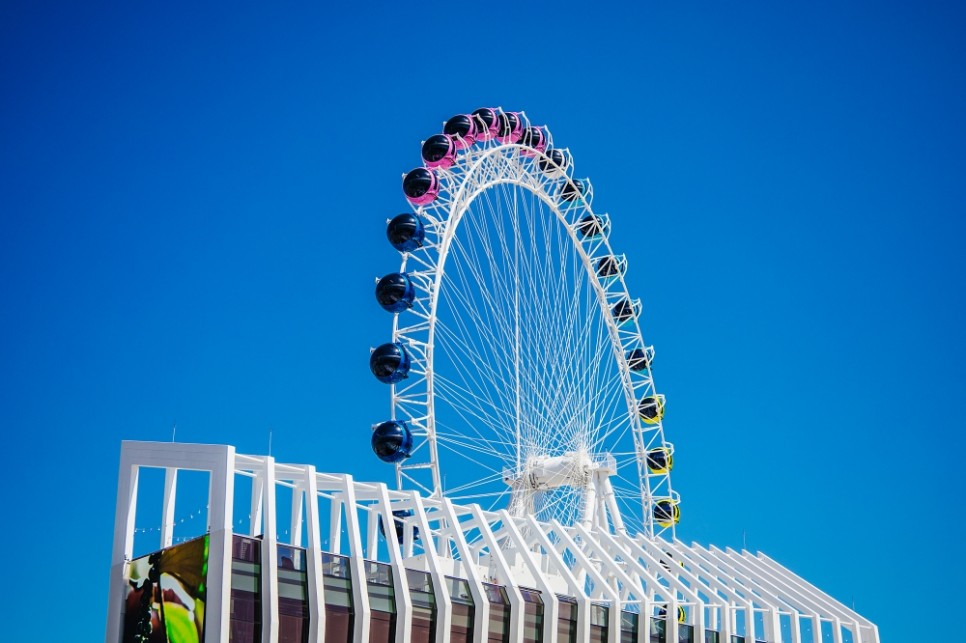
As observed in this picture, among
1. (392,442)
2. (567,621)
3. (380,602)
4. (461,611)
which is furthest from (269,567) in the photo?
(392,442)

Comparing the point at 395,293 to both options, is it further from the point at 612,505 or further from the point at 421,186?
the point at 612,505

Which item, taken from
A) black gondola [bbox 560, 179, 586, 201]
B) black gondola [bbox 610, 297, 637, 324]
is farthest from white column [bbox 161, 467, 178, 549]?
black gondola [bbox 610, 297, 637, 324]

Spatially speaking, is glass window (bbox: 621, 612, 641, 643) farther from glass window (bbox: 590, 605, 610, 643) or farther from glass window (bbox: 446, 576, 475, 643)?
glass window (bbox: 446, 576, 475, 643)

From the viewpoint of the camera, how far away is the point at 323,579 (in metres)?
29.3

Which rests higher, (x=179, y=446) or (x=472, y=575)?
(x=179, y=446)

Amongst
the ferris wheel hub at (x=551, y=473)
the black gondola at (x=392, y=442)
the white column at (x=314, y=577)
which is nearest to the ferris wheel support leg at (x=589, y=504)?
the ferris wheel hub at (x=551, y=473)

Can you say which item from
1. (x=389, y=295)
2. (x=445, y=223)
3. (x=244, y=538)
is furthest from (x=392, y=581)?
(x=445, y=223)

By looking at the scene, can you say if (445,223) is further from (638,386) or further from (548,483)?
(638,386)

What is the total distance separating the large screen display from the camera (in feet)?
90.3

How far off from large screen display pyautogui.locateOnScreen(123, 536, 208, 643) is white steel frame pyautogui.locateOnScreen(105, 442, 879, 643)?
0.31 m

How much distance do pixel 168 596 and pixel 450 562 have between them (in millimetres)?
10628

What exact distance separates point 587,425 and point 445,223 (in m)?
9.92

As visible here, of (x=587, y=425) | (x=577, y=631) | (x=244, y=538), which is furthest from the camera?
(x=587, y=425)

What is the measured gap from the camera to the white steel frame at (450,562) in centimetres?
2806
